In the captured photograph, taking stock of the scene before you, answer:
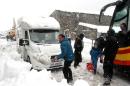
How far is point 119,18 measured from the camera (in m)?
13.6

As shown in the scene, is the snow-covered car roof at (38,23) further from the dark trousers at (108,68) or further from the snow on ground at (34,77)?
the dark trousers at (108,68)

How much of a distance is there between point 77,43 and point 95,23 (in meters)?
35.7

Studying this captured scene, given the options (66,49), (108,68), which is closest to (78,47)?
(108,68)

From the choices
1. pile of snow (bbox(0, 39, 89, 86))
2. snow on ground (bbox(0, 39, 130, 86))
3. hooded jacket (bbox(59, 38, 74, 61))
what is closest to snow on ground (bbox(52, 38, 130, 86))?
snow on ground (bbox(0, 39, 130, 86))

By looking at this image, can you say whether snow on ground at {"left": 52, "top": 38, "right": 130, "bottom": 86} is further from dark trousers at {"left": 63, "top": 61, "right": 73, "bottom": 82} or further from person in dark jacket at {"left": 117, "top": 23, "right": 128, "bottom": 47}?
person in dark jacket at {"left": 117, "top": 23, "right": 128, "bottom": 47}

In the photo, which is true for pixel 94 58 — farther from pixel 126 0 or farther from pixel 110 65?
pixel 126 0

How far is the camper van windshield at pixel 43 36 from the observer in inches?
612

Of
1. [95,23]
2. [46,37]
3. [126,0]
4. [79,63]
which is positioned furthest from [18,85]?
[95,23]

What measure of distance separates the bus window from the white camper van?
2.84 meters

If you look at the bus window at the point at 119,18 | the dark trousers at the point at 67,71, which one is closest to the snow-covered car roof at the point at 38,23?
the bus window at the point at 119,18

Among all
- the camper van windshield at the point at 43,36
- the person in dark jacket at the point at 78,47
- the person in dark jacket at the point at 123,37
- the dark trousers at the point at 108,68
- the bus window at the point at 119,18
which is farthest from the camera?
the person in dark jacket at the point at 78,47

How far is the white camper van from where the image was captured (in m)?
14.5

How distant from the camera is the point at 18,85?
26.1 feet

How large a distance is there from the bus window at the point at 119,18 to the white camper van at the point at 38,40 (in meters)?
2.84
